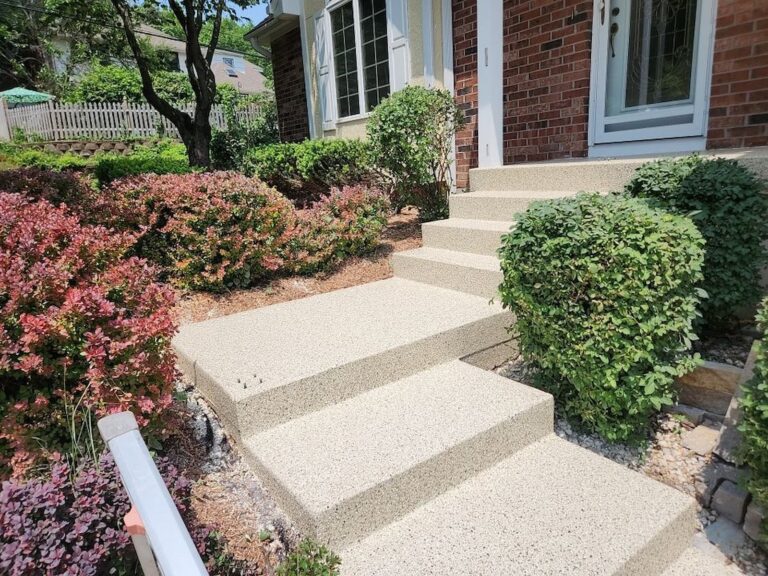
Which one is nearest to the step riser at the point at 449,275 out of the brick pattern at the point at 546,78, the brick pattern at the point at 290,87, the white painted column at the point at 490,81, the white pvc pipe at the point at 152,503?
the white painted column at the point at 490,81

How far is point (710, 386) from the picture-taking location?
104 inches

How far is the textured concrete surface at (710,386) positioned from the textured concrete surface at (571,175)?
52.2 inches

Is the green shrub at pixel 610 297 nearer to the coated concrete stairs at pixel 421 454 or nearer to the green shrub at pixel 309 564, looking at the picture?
the coated concrete stairs at pixel 421 454

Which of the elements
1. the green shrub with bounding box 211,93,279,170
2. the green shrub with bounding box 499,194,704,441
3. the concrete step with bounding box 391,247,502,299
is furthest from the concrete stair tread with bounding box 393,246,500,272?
the green shrub with bounding box 211,93,279,170

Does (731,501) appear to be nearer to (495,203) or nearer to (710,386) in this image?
(710,386)

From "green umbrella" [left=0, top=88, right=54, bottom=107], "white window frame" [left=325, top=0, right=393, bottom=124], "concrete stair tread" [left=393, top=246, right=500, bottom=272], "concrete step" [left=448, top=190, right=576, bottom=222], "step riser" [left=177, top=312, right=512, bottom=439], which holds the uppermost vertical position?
"green umbrella" [left=0, top=88, right=54, bottom=107]

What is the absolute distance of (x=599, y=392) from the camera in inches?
91.1

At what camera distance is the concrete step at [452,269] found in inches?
140

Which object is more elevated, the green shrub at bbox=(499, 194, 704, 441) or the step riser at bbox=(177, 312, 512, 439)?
the green shrub at bbox=(499, 194, 704, 441)

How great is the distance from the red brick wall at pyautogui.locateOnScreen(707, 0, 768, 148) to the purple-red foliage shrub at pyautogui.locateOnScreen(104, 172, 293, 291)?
12.4 feet

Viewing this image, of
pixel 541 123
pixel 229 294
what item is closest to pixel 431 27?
pixel 541 123

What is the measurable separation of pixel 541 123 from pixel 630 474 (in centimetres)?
426

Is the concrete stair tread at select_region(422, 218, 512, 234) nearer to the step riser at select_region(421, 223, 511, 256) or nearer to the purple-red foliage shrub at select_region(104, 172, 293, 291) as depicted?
the step riser at select_region(421, 223, 511, 256)

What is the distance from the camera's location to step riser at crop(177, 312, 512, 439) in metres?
2.28
